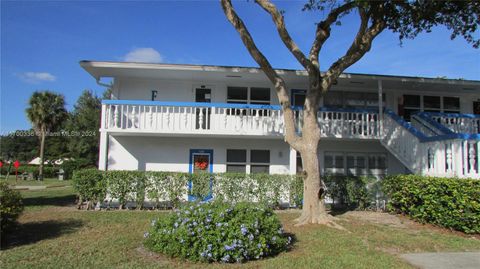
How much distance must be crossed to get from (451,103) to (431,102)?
1029mm

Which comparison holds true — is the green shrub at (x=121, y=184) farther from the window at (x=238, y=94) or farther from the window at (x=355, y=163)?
the window at (x=355, y=163)

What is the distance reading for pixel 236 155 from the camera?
15.0 m

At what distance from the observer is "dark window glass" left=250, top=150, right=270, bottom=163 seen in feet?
49.6

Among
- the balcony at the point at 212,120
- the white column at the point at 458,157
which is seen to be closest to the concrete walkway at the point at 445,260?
the white column at the point at 458,157

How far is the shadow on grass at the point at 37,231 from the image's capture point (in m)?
7.23

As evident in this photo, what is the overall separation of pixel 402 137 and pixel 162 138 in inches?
365

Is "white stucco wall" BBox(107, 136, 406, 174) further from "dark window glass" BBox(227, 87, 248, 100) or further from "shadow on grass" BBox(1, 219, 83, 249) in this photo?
"shadow on grass" BBox(1, 219, 83, 249)

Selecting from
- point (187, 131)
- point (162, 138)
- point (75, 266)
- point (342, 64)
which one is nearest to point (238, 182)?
point (187, 131)

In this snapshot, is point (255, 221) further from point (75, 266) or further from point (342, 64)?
point (342, 64)

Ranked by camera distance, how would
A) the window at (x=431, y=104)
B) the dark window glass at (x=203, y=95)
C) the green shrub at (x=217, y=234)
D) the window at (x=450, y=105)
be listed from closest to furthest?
the green shrub at (x=217, y=234) → the dark window glass at (x=203, y=95) → the window at (x=431, y=104) → the window at (x=450, y=105)

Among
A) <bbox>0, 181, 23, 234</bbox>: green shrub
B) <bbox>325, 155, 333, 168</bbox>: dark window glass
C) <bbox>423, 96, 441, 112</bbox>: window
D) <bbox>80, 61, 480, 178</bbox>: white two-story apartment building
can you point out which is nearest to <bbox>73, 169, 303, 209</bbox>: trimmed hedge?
<bbox>80, 61, 480, 178</bbox>: white two-story apartment building

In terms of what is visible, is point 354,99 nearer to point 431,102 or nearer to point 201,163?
point 431,102

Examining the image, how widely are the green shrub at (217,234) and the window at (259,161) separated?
8.15 metres

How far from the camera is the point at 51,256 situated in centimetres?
622
